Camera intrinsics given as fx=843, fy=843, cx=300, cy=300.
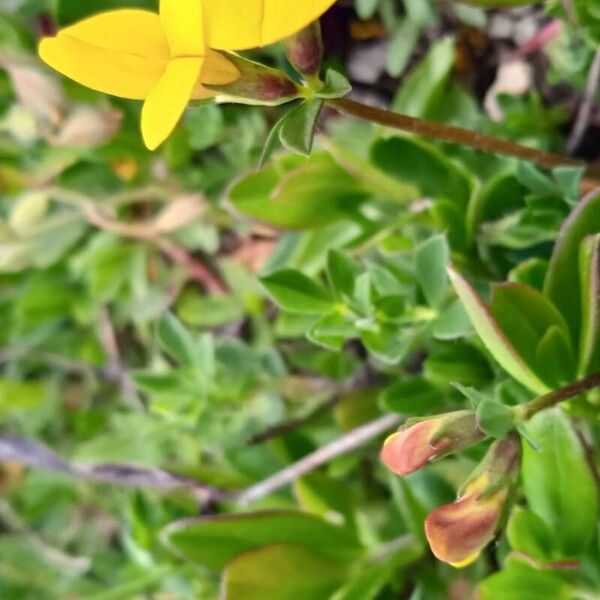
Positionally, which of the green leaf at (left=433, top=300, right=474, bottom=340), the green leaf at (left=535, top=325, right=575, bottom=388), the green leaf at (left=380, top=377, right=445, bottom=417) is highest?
the green leaf at (left=535, top=325, right=575, bottom=388)

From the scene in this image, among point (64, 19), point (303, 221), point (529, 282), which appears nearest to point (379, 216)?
point (303, 221)

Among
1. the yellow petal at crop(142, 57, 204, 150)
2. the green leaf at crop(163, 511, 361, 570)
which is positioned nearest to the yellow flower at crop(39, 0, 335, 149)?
the yellow petal at crop(142, 57, 204, 150)

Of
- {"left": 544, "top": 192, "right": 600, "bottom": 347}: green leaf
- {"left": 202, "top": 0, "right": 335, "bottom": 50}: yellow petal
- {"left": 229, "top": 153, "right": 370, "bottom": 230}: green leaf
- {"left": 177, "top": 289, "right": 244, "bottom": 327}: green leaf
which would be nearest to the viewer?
{"left": 202, "top": 0, "right": 335, "bottom": 50}: yellow petal

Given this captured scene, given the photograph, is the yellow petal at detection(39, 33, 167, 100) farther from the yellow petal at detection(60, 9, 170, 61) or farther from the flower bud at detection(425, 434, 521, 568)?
the flower bud at detection(425, 434, 521, 568)

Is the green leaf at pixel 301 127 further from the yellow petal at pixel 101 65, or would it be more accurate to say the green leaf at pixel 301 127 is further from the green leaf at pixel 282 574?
the green leaf at pixel 282 574

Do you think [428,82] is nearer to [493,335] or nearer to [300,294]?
[300,294]

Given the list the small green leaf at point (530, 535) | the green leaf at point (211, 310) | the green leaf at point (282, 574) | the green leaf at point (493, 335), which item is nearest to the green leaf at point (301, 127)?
the green leaf at point (493, 335)
